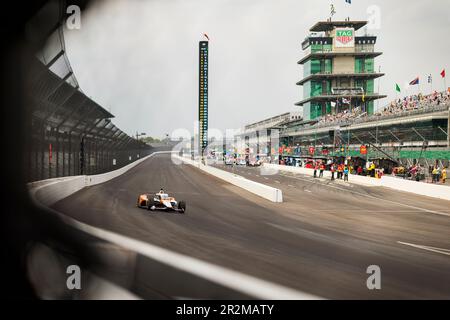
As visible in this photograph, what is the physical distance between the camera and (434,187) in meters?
25.7

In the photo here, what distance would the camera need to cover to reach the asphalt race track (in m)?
5.98

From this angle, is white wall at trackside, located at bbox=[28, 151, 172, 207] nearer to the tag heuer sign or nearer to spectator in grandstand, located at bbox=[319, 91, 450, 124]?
spectator in grandstand, located at bbox=[319, 91, 450, 124]

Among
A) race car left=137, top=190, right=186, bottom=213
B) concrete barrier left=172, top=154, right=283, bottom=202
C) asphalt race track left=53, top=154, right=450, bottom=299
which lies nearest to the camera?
asphalt race track left=53, top=154, right=450, bottom=299

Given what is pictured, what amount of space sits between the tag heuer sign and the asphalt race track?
90647 millimetres

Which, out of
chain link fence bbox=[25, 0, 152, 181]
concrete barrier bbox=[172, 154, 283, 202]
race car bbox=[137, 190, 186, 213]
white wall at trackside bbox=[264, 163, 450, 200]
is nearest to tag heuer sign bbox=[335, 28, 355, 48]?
white wall at trackside bbox=[264, 163, 450, 200]

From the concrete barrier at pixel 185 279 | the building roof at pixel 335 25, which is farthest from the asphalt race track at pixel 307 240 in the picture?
the building roof at pixel 335 25

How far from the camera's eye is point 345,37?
10038 centimetres

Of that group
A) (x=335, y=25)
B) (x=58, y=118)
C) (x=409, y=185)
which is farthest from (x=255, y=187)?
(x=335, y=25)

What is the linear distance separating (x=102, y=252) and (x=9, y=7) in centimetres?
288

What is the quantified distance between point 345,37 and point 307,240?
99966 millimetres

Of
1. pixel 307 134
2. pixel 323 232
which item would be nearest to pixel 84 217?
pixel 323 232

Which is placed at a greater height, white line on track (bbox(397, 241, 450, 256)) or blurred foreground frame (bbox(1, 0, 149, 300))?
blurred foreground frame (bbox(1, 0, 149, 300))

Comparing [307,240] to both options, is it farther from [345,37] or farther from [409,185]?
[345,37]
